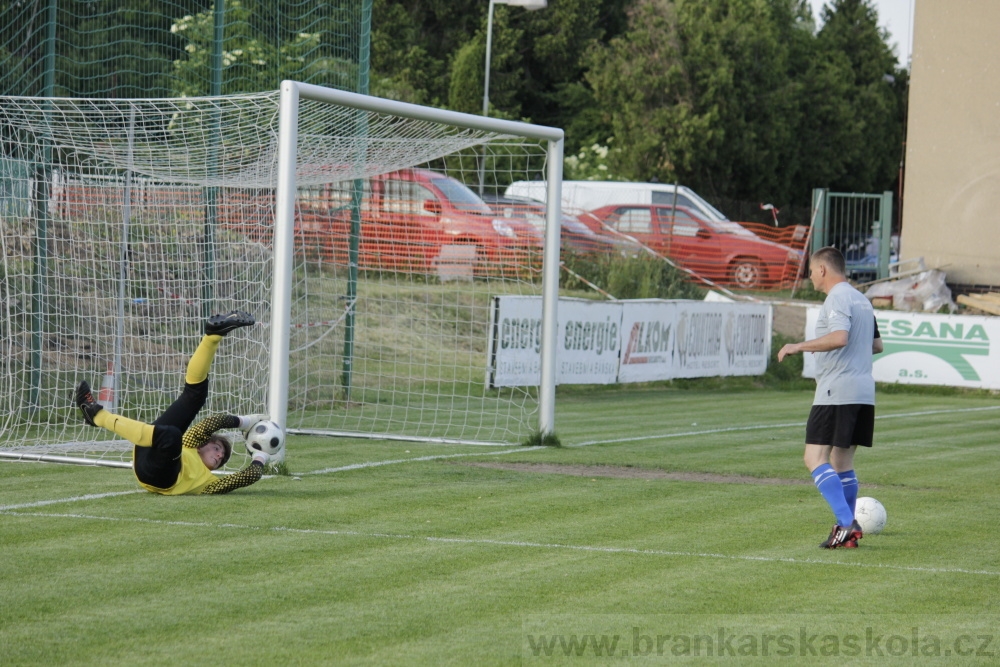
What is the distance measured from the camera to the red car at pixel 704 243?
2764cm

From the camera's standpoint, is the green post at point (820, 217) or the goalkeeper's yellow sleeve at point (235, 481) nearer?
the goalkeeper's yellow sleeve at point (235, 481)

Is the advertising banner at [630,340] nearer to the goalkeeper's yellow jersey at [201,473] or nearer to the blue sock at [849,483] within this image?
the goalkeeper's yellow jersey at [201,473]

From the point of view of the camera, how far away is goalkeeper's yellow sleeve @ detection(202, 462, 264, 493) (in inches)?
359

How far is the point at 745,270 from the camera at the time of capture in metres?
28.7

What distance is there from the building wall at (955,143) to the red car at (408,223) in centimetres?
1333

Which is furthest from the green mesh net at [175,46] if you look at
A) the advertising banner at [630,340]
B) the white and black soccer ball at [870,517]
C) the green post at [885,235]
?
the green post at [885,235]

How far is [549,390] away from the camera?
1268cm

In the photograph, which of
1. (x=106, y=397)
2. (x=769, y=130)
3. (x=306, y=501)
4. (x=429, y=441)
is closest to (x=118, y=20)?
(x=106, y=397)

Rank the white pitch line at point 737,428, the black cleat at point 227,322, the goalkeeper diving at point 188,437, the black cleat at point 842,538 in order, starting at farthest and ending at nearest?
the white pitch line at point 737,428, the black cleat at point 227,322, the goalkeeper diving at point 188,437, the black cleat at point 842,538

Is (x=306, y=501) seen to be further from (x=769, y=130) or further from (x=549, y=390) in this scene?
(x=769, y=130)

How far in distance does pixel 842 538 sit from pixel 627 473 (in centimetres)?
337

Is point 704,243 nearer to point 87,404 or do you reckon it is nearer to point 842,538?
point 842,538

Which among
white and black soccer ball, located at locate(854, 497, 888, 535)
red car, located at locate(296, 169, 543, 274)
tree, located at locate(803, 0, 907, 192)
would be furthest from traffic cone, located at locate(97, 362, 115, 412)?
tree, located at locate(803, 0, 907, 192)

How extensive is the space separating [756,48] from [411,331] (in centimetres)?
2911
